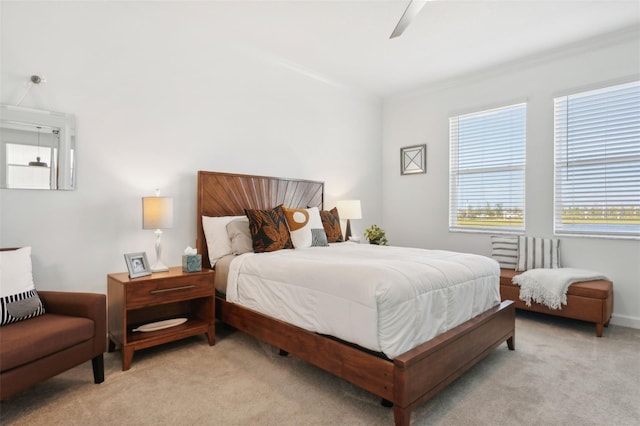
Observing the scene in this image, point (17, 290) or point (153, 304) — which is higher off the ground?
point (17, 290)

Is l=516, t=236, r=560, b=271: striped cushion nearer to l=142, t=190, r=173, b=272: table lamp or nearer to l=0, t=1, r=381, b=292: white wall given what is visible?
l=0, t=1, r=381, b=292: white wall

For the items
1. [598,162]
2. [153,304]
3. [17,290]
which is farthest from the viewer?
[598,162]

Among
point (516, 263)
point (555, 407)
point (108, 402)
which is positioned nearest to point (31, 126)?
point (108, 402)

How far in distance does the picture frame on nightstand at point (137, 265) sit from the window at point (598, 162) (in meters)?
4.24

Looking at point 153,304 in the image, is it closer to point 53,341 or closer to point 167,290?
point 167,290

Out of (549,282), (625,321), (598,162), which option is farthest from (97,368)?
(598,162)

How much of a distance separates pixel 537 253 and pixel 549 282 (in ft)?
1.87

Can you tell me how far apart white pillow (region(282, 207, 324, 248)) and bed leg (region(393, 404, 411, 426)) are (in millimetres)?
1897

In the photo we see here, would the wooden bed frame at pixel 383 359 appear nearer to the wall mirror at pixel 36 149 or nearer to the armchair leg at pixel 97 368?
the armchair leg at pixel 97 368

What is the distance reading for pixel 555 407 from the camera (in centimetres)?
196

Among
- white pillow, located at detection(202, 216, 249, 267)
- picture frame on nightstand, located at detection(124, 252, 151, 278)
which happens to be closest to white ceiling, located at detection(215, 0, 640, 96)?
white pillow, located at detection(202, 216, 249, 267)

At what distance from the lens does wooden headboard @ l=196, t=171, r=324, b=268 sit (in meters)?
3.40

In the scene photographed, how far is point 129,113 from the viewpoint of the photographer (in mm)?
2994

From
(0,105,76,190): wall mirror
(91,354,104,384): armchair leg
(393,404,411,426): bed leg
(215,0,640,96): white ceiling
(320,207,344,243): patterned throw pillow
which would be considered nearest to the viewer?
(393,404,411,426): bed leg
